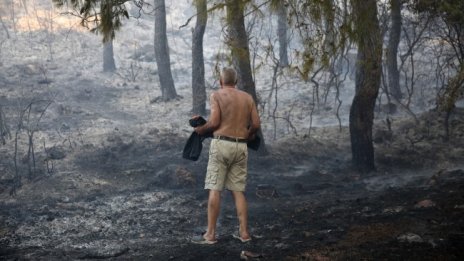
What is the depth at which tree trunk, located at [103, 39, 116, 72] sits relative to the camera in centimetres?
1929

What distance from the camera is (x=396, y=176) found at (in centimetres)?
837

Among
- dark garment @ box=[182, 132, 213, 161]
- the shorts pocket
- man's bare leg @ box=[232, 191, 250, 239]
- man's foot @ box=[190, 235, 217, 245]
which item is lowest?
man's foot @ box=[190, 235, 217, 245]

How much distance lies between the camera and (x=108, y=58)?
63.7 ft

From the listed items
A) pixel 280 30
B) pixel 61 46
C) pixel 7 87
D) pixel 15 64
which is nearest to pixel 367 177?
pixel 280 30

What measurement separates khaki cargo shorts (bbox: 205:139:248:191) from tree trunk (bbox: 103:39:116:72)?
15.2 m

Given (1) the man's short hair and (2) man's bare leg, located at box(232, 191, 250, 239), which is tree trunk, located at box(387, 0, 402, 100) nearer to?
(1) the man's short hair

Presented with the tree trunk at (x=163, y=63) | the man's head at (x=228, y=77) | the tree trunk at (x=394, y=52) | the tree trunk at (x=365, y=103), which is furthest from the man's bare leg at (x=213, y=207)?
the tree trunk at (x=163, y=63)

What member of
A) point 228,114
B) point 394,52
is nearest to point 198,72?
point 394,52

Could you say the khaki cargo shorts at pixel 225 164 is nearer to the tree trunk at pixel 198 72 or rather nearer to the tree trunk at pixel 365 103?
the tree trunk at pixel 365 103

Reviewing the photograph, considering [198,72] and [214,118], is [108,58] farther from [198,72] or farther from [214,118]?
[214,118]

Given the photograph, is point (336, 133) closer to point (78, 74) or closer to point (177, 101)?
point (177, 101)

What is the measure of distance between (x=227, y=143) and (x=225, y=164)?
0.23m

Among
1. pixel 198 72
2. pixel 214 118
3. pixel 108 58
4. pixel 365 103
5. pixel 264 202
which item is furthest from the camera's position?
pixel 108 58

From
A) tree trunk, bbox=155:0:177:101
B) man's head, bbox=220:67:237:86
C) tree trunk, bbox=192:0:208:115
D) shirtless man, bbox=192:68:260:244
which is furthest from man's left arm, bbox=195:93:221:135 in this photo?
tree trunk, bbox=155:0:177:101
